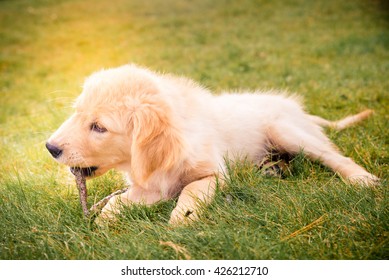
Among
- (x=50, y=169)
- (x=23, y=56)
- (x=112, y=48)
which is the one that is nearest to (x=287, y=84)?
(x=50, y=169)

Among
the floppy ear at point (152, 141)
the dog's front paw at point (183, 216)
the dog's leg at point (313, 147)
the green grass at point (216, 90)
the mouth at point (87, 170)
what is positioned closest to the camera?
the green grass at point (216, 90)

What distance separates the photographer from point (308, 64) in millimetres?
7105

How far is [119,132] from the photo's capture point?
8.36ft

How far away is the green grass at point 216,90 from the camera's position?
7.22 ft

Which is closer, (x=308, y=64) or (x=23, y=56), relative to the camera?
(x=308, y=64)

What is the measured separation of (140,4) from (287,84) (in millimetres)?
8544

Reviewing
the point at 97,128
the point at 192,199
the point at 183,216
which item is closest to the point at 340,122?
the point at 192,199

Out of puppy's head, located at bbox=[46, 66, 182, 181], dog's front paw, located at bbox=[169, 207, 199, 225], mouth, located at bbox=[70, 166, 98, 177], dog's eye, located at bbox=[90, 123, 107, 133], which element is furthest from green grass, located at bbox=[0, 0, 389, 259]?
Result: dog's eye, located at bbox=[90, 123, 107, 133]

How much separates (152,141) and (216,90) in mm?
3298

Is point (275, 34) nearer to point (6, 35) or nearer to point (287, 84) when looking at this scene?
point (287, 84)

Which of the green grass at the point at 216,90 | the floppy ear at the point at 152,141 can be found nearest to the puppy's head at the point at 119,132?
the floppy ear at the point at 152,141

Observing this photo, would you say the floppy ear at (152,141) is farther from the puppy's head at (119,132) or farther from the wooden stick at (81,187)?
the wooden stick at (81,187)

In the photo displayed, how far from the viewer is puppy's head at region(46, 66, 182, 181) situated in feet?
8.22

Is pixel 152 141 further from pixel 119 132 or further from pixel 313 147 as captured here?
pixel 313 147
